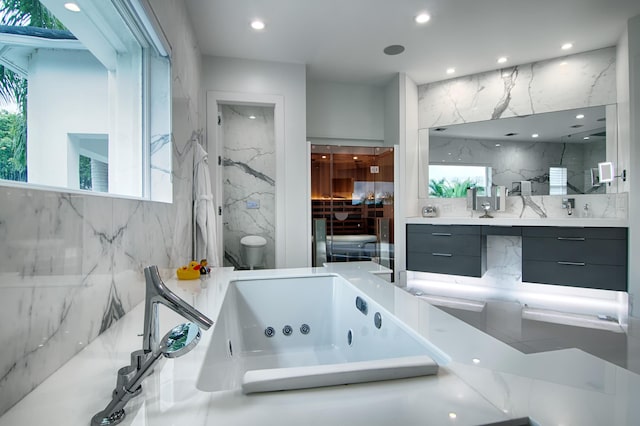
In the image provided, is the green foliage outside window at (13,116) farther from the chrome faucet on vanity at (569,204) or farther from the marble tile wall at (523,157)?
the chrome faucet on vanity at (569,204)

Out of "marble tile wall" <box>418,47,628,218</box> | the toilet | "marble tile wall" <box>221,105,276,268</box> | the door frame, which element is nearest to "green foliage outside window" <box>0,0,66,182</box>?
the door frame

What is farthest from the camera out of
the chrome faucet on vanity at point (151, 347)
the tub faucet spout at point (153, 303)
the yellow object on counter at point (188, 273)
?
the yellow object on counter at point (188, 273)

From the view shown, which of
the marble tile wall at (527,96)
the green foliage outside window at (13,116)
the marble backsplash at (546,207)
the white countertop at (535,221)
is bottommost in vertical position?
the white countertop at (535,221)

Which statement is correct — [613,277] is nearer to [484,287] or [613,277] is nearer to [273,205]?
[484,287]

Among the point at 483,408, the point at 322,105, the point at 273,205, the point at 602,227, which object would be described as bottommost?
the point at 483,408

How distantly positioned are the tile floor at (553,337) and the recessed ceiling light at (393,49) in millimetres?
2911

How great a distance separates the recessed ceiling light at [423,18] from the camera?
2.79 metres

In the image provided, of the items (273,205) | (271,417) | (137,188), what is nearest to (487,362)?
(271,417)

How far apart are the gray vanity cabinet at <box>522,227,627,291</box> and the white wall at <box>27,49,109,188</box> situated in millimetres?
3777

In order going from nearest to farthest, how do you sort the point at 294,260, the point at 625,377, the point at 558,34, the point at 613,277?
the point at 625,377 → the point at 613,277 → the point at 558,34 → the point at 294,260

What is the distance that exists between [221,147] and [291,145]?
0.86 metres

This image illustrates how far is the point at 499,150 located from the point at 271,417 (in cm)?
423

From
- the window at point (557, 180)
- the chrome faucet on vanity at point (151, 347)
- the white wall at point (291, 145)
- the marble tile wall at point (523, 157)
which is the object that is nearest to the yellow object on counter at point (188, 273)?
the chrome faucet on vanity at point (151, 347)

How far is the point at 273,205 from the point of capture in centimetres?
412
